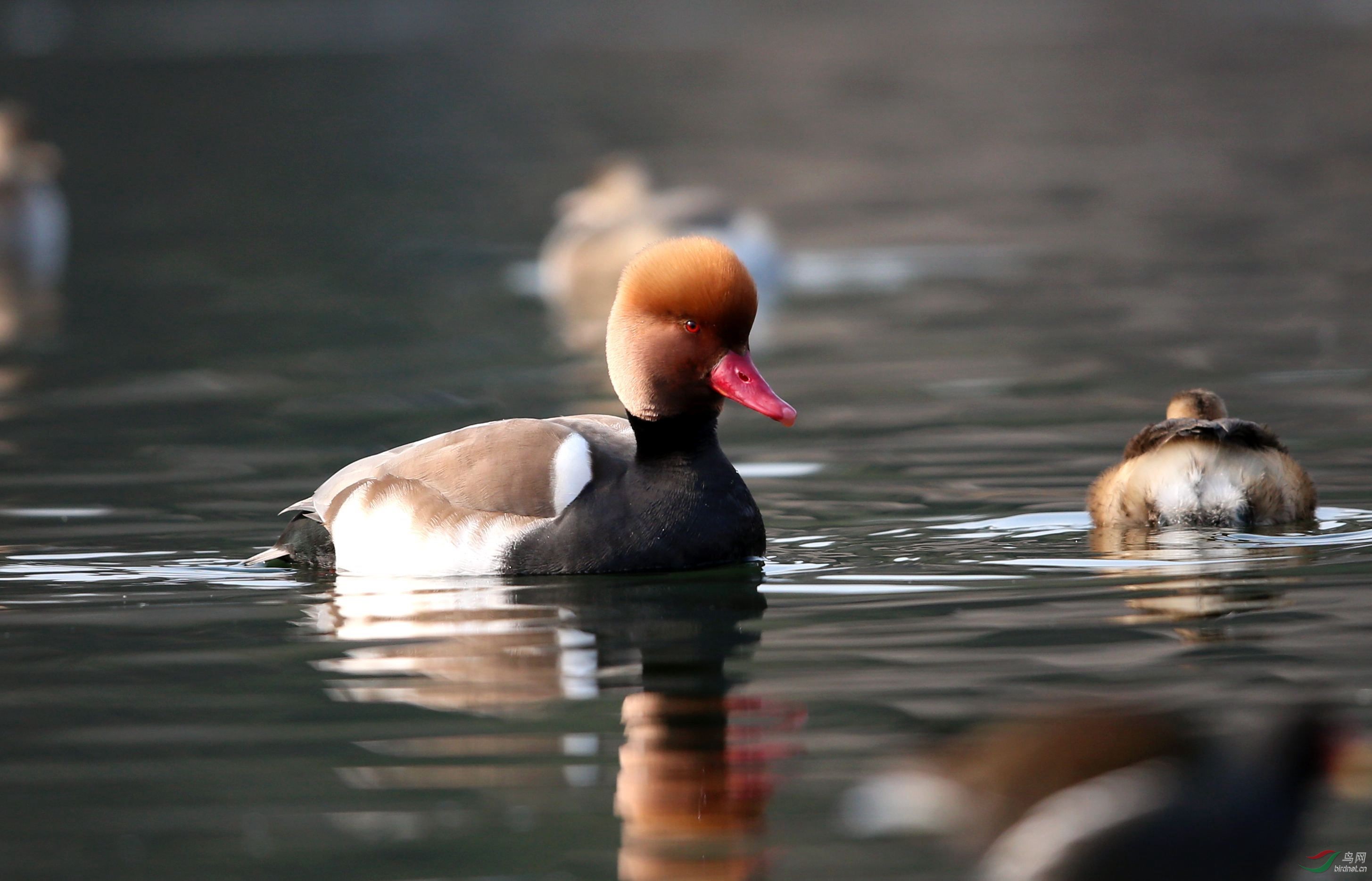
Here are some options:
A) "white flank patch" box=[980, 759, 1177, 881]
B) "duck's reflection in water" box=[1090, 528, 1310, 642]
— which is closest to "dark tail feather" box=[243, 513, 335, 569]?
"duck's reflection in water" box=[1090, 528, 1310, 642]

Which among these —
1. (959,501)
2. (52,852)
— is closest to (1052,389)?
(959,501)

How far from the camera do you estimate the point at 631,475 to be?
6.61 metres

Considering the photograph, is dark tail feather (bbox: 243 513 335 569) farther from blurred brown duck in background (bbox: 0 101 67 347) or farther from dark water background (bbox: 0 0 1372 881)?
blurred brown duck in background (bbox: 0 101 67 347)

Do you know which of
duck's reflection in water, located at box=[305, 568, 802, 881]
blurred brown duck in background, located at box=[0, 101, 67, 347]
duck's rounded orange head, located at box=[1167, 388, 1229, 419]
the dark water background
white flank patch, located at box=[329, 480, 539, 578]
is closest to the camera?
duck's reflection in water, located at box=[305, 568, 802, 881]

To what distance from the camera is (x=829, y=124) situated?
3250cm

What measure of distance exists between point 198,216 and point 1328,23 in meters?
36.0

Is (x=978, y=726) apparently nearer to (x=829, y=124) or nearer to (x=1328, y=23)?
(x=829, y=124)

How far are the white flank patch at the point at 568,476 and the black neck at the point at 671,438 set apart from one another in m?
0.20

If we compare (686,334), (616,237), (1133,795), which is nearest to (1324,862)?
(1133,795)

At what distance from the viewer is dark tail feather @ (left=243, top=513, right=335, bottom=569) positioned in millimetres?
6961

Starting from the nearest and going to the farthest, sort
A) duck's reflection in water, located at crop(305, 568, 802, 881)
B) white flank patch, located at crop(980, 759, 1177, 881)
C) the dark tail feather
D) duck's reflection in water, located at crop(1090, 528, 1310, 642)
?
1. white flank patch, located at crop(980, 759, 1177, 881)
2. duck's reflection in water, located at crop(305, 568, 802, 881)
3. duck's reflection in water, located at crop(1090, 528, 1310, 642)
4. the dark tail feather

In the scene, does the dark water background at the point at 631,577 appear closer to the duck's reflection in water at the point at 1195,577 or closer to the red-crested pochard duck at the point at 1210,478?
the duck's reflection in water at the point at 1195,577

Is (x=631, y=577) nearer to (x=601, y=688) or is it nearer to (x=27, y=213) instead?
(x=601, y=688)

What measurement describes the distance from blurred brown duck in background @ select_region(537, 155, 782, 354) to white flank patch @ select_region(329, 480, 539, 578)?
688cm
